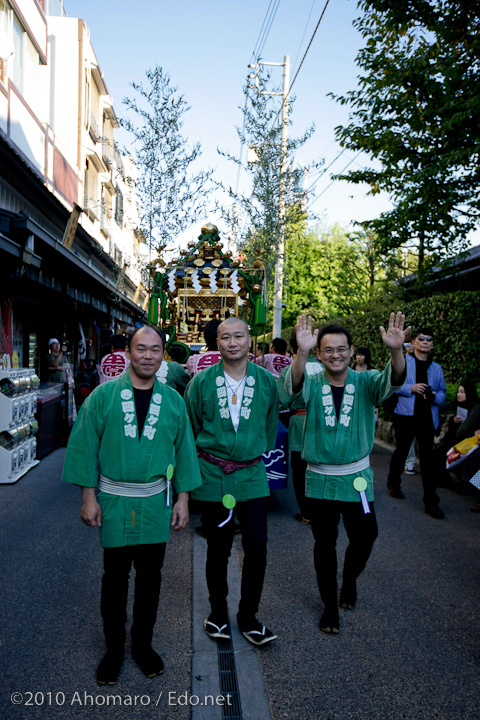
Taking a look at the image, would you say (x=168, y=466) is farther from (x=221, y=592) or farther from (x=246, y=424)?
(x=221, y=592)

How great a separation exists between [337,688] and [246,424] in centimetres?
148

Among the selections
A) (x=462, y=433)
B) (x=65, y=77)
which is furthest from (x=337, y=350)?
(x=65, y=77)

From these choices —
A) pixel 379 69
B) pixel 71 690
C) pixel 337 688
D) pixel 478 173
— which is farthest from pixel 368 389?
pixel 379 69

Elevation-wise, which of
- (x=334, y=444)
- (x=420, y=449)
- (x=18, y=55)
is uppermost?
(x=18, y=55)

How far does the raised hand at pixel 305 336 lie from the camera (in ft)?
11.0

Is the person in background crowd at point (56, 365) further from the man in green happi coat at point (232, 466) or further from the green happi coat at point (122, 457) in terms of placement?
the green happi coat at point (122, 457)

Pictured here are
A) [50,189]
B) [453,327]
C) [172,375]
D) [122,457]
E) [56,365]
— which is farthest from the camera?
[50,189]

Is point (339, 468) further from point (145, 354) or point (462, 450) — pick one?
point (462, 450)

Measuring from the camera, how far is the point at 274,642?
3412 mm

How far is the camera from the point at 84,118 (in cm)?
1861

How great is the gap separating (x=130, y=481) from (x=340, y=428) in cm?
136

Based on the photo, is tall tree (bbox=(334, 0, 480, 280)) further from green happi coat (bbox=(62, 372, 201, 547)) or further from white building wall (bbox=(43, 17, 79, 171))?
white building wall (bbox=(43, 17, 79, 171))

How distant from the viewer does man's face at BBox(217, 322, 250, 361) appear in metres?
3.47

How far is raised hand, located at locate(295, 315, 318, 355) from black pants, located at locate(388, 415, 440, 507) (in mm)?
3484
